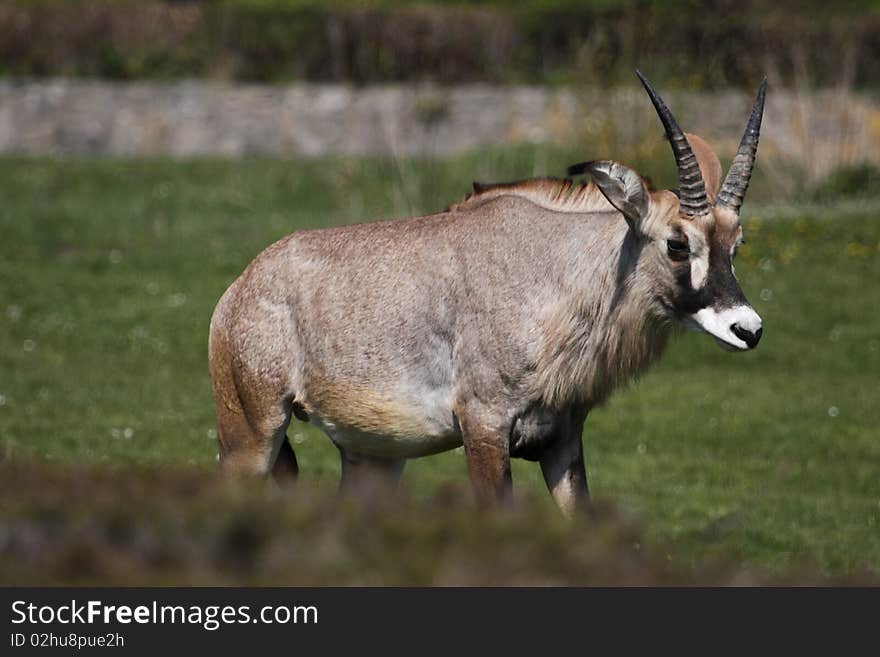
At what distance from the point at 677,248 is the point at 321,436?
642 centimetres

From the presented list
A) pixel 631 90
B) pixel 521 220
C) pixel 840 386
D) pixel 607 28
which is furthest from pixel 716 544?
pixel 607 28

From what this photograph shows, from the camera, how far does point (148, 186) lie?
75.6 feet

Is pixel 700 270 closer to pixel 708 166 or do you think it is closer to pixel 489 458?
pixel 708 166

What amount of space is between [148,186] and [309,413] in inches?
614

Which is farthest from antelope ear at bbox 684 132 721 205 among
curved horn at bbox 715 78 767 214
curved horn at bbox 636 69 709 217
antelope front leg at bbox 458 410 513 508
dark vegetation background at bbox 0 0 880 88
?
dark vegetation background at bbox 0 0 880 88

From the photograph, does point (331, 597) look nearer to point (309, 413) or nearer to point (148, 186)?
point (309, 413)

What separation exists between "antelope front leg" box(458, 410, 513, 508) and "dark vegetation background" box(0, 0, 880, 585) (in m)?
0.34

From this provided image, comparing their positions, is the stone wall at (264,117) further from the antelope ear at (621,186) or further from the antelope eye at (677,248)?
the antelope eye at (677,248)

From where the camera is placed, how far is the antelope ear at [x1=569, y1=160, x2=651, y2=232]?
7113 millimetres

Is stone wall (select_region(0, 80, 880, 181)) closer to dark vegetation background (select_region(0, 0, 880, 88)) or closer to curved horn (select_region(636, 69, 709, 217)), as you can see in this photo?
dark vegetation background (select_region(0, 0, 880, 88))

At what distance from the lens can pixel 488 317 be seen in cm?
752

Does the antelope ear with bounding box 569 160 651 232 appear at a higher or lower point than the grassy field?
higher

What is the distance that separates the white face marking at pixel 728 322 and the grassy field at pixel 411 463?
1.00 meters

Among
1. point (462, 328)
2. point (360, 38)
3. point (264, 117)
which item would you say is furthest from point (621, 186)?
point (360, 38)
